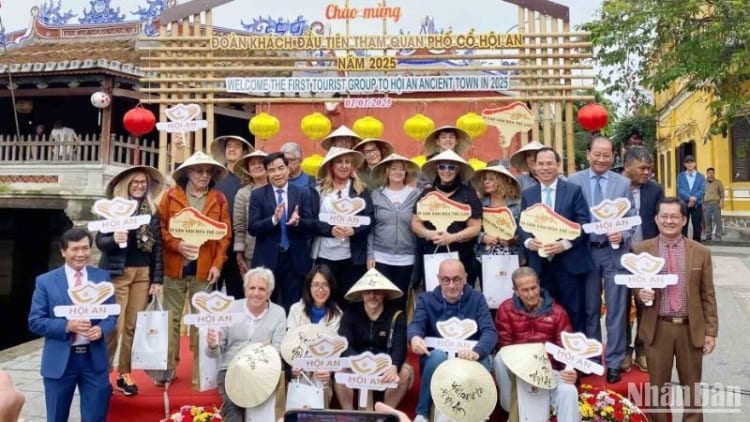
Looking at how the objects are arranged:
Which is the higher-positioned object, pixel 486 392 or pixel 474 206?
pixel 474 206

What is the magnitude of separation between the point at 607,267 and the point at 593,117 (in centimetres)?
259

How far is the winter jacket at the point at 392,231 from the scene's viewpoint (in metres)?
4.50

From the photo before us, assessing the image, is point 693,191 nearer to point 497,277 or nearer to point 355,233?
point 497,277

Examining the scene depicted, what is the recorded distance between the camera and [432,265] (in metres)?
4.29

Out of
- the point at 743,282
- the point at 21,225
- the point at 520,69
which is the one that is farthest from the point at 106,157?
the point at 743,282

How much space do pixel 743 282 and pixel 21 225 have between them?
48.3 feet

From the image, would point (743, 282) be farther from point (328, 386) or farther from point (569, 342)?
point (328, 386)

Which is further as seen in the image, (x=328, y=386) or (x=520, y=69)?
(x=520, y=69)

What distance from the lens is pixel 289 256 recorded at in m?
4.55

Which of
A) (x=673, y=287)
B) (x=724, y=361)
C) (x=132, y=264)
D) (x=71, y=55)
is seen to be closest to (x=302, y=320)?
(x=132, y=264)

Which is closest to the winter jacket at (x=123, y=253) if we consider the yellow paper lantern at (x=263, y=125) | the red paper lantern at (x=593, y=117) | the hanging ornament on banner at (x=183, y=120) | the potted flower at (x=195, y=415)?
the potted flower at (x=195, y=415)

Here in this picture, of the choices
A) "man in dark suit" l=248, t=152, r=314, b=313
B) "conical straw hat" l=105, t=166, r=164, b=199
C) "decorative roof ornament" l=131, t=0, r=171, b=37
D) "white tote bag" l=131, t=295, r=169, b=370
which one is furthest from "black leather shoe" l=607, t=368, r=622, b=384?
"decorative roof ornament" l=131, t=0, r=171, b=37

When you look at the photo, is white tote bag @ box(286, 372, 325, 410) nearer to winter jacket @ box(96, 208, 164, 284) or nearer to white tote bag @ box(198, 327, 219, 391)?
white tote bag @ box(198, 327, 219, 391)

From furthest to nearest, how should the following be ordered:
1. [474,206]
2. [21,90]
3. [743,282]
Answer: [21,90] → [743,282] → [474,206]
